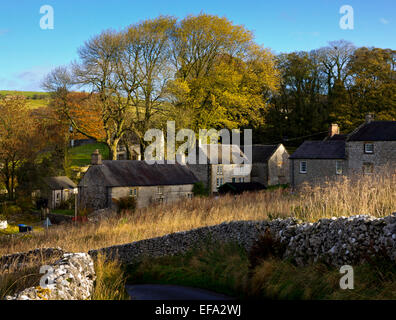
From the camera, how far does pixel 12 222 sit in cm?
3597

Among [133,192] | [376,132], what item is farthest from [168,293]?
[376,132]

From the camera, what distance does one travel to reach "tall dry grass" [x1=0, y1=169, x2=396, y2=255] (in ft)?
41.4

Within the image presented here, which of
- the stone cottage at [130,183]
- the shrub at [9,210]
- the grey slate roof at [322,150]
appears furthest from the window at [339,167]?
the shrub at [9,210]

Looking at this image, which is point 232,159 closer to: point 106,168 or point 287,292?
point 106,168

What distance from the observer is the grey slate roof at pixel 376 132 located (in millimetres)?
38344

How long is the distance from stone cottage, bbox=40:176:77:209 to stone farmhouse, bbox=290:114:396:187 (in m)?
23.0

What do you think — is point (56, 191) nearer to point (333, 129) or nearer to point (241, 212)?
point (241, 212)

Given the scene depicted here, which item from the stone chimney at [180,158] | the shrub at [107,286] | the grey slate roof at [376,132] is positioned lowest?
the shrub at [107,286]

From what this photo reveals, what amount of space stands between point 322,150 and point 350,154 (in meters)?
3.26

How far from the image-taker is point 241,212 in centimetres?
1731

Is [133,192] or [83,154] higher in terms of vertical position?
[83,154]

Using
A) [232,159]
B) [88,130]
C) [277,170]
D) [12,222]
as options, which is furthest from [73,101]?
[277,170]

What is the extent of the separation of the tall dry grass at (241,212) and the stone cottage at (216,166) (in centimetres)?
2033

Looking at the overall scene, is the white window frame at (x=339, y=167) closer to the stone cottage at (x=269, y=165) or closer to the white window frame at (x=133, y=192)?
the stone cottage at (x=269, y=165)
